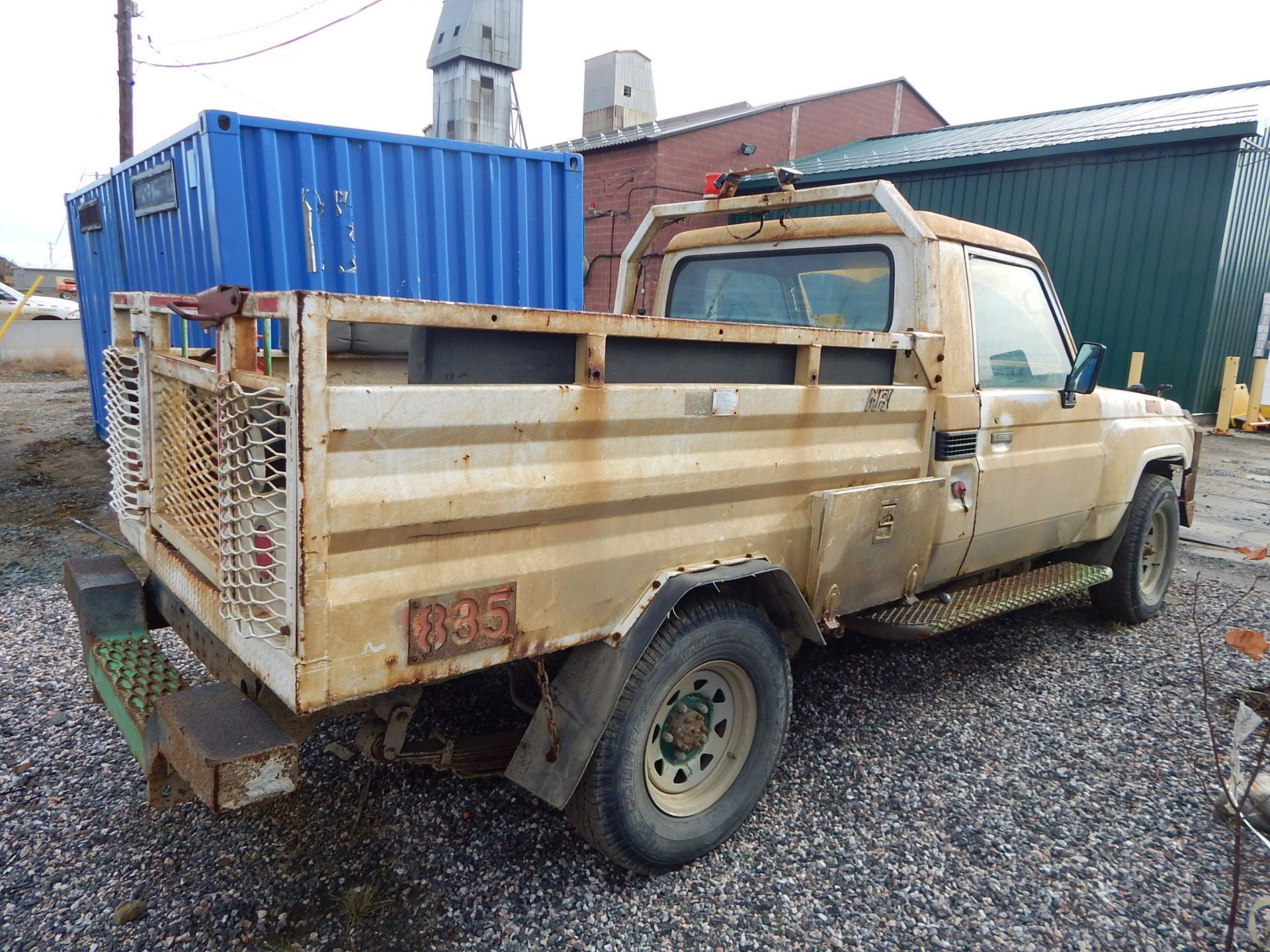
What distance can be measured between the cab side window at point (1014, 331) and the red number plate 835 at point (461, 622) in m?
2.37

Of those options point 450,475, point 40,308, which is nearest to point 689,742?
point 450,475

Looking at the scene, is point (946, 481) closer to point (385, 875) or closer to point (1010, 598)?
point (1010, 598)

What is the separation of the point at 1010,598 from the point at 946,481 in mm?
902

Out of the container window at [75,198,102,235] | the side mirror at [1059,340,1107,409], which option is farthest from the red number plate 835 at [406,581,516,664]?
the container window at [75,198,102,235]

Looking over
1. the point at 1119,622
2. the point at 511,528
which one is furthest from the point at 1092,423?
the point at 511,528

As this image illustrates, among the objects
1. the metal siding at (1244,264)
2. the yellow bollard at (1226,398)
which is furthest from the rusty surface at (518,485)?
the yellow bollard at (1226,398)

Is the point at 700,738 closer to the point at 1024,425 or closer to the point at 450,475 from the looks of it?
the point at 450,475

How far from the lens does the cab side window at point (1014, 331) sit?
3586 mm

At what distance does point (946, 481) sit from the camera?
3.34 metres

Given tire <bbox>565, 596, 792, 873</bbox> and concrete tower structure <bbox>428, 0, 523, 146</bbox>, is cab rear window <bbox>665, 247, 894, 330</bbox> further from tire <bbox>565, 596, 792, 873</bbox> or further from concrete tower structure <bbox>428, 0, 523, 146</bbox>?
concrete tower structure <bbox>428, 0, 523, 146</bbox>

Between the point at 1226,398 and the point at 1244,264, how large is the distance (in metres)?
1.90

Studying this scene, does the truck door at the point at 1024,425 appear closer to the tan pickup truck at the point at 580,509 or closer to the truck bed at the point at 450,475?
the tan pickup truck at the point at 580,509

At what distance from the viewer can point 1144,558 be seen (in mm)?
4980

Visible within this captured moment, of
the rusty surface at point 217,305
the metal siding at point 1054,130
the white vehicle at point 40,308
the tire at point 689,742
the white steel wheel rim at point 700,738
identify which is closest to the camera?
the rusty surface at point 217,305
